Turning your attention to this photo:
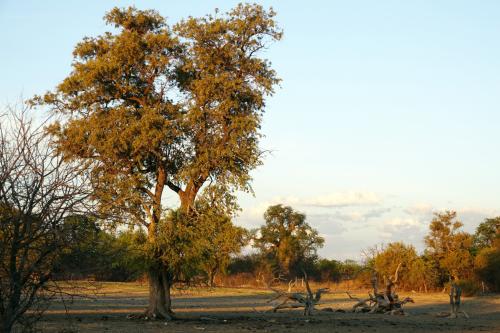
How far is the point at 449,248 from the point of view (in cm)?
6738

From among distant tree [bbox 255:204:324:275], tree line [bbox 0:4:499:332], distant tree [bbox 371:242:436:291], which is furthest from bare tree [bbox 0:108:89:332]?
distant tree [bbox 255:204:324:275]

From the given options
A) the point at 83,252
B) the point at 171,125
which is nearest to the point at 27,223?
the point at 83,252

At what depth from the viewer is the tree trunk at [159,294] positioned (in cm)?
2737

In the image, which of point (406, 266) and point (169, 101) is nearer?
point (169, 101)

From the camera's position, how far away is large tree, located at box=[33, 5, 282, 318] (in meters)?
26.8

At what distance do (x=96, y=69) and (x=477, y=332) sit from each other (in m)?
17.3

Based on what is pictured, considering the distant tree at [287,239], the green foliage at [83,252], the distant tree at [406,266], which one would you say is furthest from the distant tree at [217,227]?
the distant tree at [287,239]

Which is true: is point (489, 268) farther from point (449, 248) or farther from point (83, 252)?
point (83, 252)

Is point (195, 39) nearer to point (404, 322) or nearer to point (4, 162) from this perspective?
point (404, 322)

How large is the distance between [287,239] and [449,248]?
859 inches

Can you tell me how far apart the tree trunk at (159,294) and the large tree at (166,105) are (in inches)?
1.6

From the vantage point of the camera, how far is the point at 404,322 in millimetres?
28516

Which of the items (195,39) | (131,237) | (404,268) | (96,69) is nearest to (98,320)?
(131,237)

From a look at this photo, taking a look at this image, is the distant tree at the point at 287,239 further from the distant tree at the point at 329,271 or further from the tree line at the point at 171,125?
the tree line at the point at 171,125
